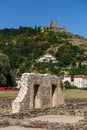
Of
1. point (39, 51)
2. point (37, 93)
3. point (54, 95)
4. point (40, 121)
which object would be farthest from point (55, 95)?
point (39, 51)

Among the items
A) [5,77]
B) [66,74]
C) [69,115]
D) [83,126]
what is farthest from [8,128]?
[66,74]

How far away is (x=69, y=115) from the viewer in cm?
2177

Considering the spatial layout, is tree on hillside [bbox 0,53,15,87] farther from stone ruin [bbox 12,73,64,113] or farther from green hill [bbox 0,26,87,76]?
green hill [bbox 0,26,87,76]

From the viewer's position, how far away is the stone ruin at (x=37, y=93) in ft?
79.5

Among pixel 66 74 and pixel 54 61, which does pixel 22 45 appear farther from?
pixel 66 74

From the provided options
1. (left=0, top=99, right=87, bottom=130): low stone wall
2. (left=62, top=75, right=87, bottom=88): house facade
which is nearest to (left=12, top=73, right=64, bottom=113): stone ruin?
(left=0, top=99, right=87, bottom=130): low stone wall

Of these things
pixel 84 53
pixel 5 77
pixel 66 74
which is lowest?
pixel 5 77

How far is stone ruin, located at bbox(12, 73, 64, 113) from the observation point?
24.2 meters

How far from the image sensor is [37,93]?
2633cm

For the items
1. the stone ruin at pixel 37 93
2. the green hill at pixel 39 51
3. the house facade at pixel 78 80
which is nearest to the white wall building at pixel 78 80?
the house facade at pixel 78 80

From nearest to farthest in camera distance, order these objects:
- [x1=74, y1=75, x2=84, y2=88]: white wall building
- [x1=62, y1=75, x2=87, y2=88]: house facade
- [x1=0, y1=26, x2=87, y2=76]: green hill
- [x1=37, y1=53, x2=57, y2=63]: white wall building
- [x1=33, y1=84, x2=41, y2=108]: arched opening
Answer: [x1=33, y1=84, x2=41, y2=108]: arched opening, [x1=74, y1=75, x2=84, y2=88]: white wall building, [x1=62, y1=75, x2=87, y2=88]: house facade, [x1=0, y1=26, x2=87, y2=76]: green hill, [x1=37, y1=53, x2=57, y2=63]: white wall building

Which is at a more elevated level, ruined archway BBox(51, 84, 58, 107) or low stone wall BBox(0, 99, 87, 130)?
ruined archway BBox(51, 84, 58, 107)

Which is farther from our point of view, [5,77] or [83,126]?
[5,77]

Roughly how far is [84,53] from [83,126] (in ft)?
505
